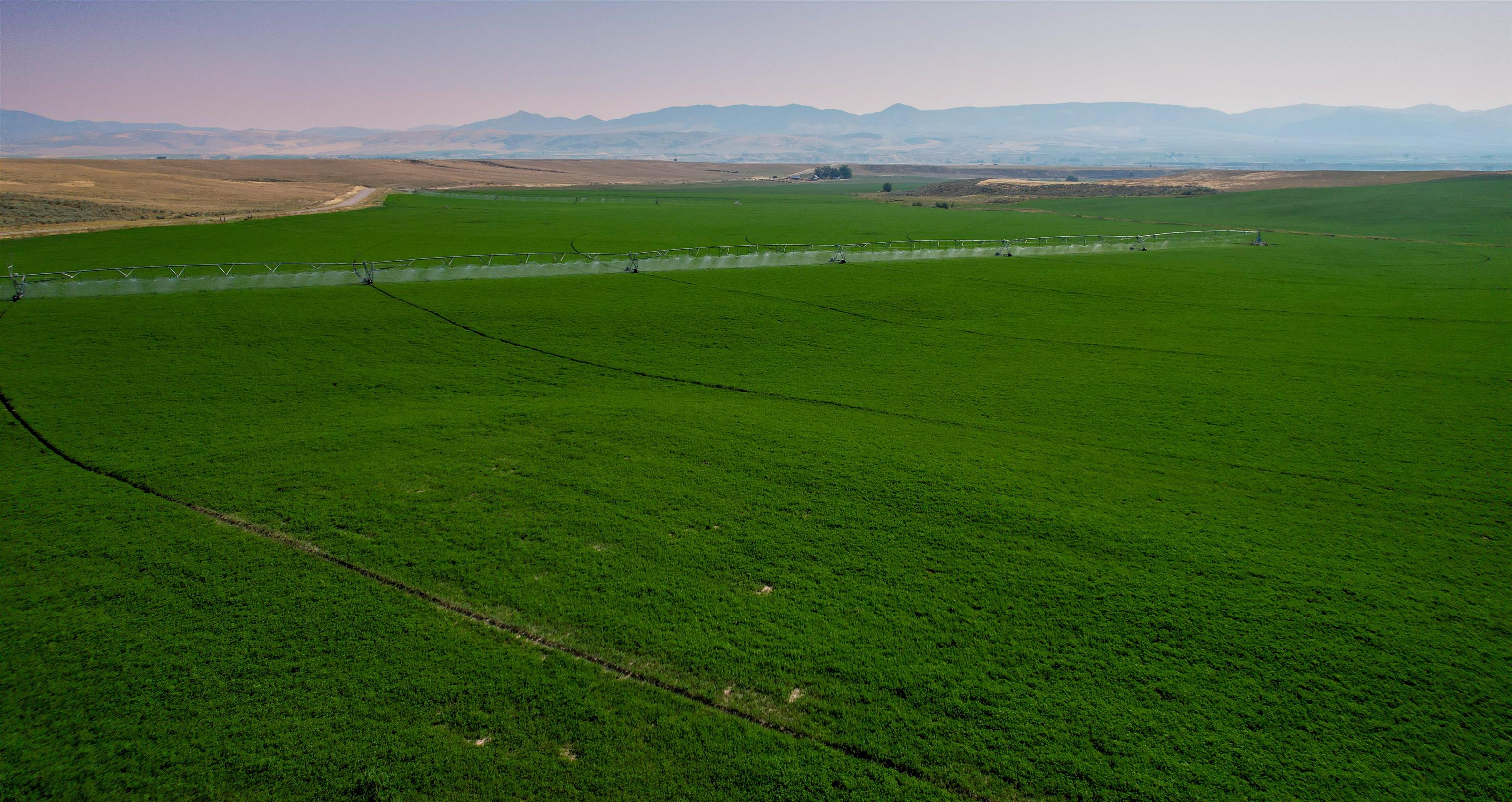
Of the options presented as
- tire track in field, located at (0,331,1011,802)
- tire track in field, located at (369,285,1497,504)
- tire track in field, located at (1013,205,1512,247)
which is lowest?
tire track in field, located at (0,331,1011,802)

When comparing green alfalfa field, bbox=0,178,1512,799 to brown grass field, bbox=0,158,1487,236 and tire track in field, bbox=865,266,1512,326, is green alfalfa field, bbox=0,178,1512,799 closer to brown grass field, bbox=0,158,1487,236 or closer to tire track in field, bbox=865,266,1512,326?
tire track in field, bbox=865,266,1512,326

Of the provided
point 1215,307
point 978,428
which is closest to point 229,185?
point 978,428

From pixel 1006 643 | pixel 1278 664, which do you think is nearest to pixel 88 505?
pixel 1006 643

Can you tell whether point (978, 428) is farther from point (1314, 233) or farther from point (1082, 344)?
point (1314, 233)

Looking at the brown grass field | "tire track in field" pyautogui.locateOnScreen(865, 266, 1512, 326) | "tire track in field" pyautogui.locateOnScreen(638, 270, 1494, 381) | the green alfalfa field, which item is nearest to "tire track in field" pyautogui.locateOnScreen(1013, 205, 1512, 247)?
"tire track in field" pyautogui.locateOnScreen(865, 266, 1512, 326)

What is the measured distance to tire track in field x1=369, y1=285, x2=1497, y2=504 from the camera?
55.4ft

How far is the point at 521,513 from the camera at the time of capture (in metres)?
15.3

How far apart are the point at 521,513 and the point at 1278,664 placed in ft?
47.3

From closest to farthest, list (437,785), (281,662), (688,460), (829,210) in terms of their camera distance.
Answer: (437,785), (281,662), (688,460), (829,210)

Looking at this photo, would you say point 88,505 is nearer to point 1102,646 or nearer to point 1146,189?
point 1102,646

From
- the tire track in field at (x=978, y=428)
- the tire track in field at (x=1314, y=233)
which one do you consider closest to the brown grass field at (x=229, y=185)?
the tire track in field at (x=1314, y=233)

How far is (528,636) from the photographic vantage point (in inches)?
455

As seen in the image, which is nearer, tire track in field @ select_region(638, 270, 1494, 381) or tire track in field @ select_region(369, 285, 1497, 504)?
tire track in field @ select_region(369, 285, 1497, 504)

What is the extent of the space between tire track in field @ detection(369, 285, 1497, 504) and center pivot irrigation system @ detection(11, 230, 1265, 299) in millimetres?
15010
